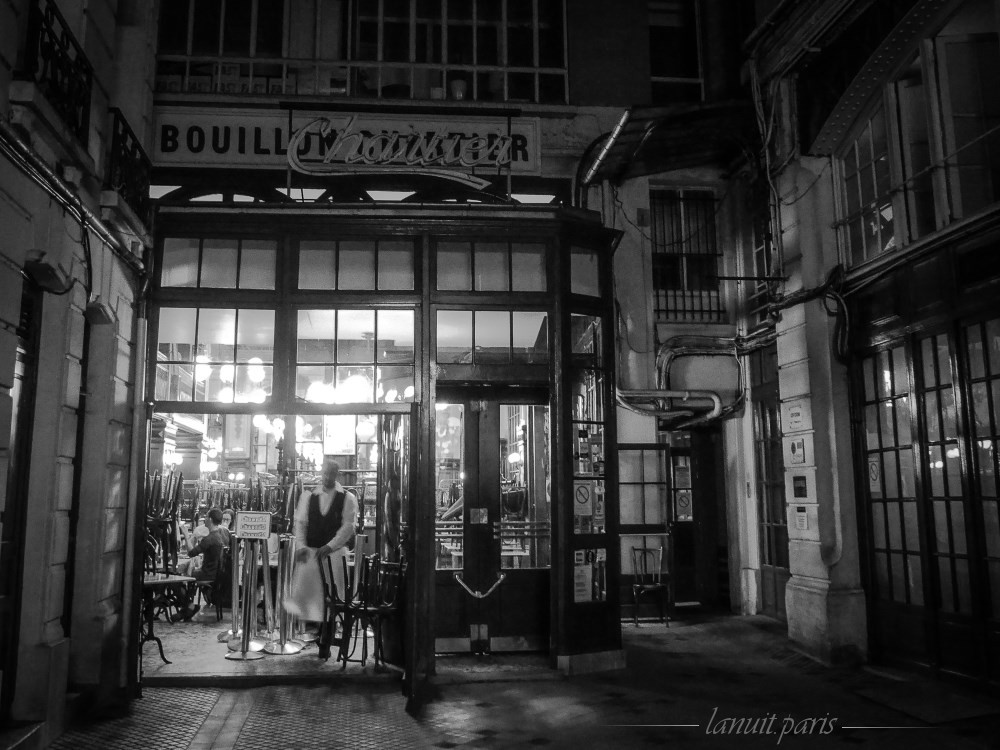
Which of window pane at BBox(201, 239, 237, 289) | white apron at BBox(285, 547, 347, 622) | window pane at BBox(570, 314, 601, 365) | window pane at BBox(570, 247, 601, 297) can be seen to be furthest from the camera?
white apron at BBox(285, 547, 347, 622)

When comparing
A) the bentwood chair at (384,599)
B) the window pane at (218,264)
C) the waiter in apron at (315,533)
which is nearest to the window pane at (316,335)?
the window pane at (218,264)

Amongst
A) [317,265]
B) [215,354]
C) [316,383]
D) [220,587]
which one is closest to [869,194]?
[317,265]

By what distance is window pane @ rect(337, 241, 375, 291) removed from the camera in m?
8.04

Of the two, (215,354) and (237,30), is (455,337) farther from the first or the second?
(237,30)

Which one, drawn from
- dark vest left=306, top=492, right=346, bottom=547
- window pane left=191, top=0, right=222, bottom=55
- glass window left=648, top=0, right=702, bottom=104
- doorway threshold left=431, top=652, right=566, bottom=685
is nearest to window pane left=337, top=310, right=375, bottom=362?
dark vest left=306, top=492, right=346, bottom=547

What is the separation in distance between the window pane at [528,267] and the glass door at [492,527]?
4.54ft

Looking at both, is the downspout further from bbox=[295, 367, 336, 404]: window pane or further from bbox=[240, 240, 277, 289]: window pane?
bbox=[295, 367, 336, 404]: window pane

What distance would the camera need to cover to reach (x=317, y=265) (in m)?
8.06

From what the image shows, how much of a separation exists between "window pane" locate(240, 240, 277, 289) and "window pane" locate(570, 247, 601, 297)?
313 cm

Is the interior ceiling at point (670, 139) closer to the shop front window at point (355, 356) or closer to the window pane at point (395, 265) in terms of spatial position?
the window pane at point (395, 265)

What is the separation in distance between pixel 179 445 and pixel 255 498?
433 centimetres

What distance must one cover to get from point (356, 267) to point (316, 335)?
818mm

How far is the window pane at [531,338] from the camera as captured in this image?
321 inches

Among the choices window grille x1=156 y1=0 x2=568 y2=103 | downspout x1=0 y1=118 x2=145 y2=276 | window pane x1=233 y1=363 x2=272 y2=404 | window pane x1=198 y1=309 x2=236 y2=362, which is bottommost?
window pane x1=233 y1=363 x2=272 y2=404
